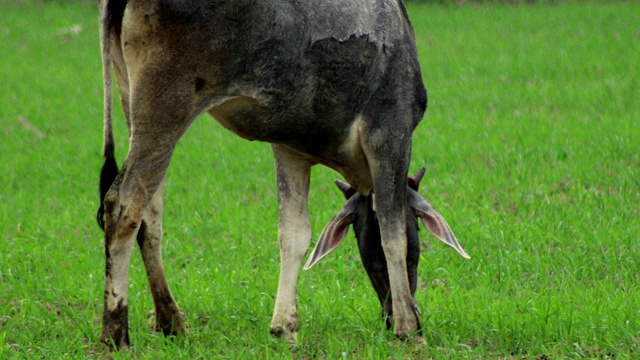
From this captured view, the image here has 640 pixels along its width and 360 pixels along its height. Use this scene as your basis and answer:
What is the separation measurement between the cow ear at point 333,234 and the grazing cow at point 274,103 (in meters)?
0.13

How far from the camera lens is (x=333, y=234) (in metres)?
6.07

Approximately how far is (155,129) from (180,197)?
173 inches

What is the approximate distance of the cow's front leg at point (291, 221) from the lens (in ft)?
19.2

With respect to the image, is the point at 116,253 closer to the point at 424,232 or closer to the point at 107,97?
the point at 107,97

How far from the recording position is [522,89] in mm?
13055

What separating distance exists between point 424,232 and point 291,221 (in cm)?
233

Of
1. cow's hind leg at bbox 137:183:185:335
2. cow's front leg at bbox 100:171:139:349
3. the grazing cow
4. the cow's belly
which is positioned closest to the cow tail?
the grazing cow

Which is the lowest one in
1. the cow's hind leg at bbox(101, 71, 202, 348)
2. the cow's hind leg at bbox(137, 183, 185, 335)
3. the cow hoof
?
the cow hoof

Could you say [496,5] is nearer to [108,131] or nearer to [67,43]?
[67,43]

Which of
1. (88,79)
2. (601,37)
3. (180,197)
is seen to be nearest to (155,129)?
(180,197)

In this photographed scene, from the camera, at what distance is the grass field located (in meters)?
5.65

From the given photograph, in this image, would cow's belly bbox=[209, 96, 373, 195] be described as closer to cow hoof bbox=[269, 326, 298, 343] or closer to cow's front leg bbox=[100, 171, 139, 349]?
cow's front leg bbox=[100, 171, 139, 349]

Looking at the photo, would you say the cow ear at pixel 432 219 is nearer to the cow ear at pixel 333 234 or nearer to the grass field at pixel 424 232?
the cow ear at pixel 333 234

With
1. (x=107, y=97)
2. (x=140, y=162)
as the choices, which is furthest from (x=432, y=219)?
(x=107, y=97)
